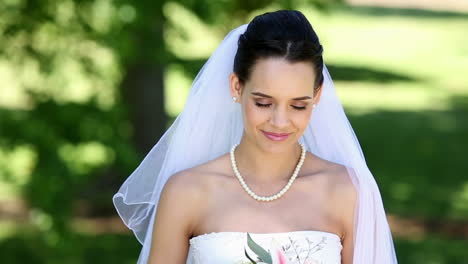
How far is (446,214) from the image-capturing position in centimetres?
1148

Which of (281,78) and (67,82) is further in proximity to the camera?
(67,82)

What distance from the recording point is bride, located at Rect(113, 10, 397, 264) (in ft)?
11.5

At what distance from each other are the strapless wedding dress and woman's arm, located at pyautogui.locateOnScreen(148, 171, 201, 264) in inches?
2.7

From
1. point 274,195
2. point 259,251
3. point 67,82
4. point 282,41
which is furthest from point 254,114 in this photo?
point 67,82

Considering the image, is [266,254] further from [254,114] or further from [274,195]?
[254,114]

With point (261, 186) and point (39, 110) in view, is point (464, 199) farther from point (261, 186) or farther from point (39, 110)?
point (261, 186)

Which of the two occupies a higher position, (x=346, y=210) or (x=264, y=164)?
(x=264, y=164)

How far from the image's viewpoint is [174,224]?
3.68m

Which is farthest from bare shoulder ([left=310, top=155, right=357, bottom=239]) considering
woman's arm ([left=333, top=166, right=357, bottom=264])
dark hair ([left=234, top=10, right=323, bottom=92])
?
dark hair ([left=234, top=10, right=323, bottom=92])

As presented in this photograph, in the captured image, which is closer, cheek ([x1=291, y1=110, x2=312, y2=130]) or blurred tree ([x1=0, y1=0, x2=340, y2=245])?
cheek ([x1=291, y1=110, x2=312, y2=130])

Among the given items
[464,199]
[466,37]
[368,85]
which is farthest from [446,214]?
[466,37]

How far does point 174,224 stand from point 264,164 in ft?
1.37

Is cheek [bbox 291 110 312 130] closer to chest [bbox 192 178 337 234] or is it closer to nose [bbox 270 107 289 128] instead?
nose [bbox 270 107 289 128]

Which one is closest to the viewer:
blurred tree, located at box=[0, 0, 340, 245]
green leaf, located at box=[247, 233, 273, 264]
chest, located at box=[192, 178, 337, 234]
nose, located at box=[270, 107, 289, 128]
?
nose, located at box=[270, 107, 289, 128]
